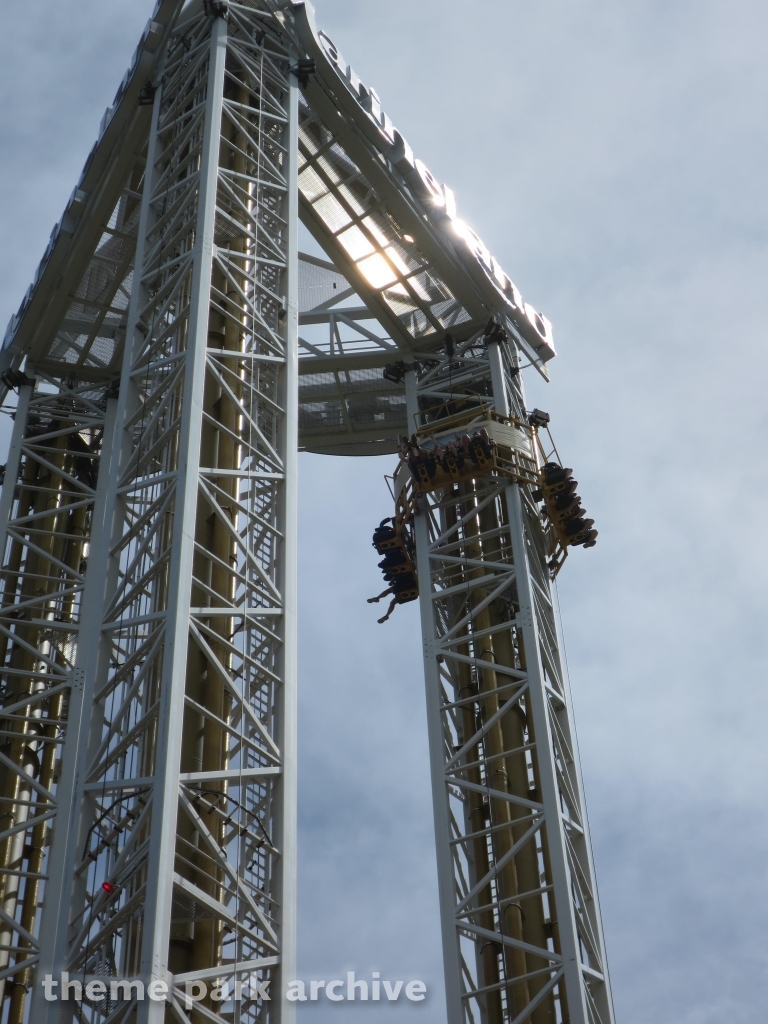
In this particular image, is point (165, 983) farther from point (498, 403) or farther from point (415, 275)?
point (415, 275)

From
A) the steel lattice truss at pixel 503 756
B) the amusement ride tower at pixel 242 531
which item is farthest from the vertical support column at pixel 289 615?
the steel lattice truss at pixel 503 756

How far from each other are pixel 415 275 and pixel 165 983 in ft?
65.3

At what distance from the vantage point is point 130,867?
1488 centimetres

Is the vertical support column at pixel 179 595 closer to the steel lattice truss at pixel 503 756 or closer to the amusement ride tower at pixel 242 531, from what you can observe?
the amusement ride tower at pixel 242 531

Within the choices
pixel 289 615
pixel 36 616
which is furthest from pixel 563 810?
pixel 36 616

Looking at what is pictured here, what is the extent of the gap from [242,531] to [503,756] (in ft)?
26.6

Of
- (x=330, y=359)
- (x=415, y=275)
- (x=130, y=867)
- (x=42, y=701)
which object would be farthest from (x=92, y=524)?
(x=130, y=867)

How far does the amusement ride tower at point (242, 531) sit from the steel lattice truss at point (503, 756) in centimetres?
7

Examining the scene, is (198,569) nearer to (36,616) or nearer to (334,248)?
(36,616)

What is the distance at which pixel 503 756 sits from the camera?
23906 millimetres

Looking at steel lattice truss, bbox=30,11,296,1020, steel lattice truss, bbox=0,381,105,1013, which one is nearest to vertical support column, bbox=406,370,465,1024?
steel lattice truss, bbox=30,11,296,1020

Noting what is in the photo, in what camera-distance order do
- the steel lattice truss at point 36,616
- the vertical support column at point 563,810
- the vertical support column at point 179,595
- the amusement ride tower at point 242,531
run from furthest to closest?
→ the steel lattice truss at point 36,616 < the vertical support column at point 563,810 < the amusement ride tower at point 242,531 < the vertical support column at point 179,595

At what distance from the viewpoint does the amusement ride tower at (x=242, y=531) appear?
15852 millimetres

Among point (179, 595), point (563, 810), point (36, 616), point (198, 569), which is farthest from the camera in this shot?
point (36, 616)
